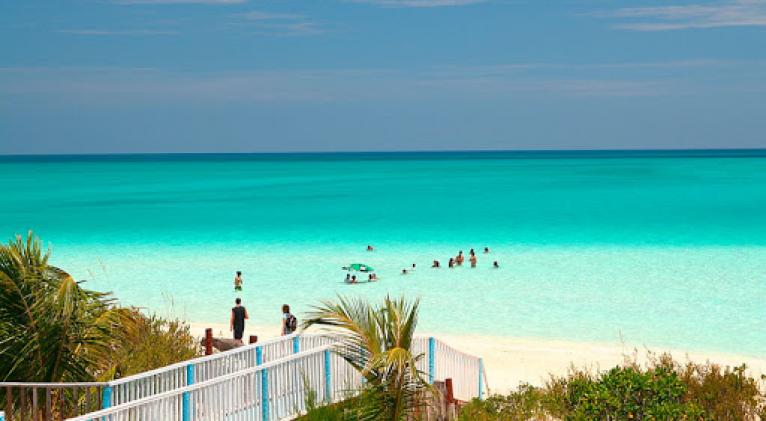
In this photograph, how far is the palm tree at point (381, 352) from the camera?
11.4m

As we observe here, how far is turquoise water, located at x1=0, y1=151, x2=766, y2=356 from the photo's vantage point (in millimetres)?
36156

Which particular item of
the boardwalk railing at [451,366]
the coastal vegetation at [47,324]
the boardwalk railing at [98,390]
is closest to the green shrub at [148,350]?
the coastal vegetation at [47,324]

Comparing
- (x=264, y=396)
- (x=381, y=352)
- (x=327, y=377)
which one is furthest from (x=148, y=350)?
(x=381, y=352)

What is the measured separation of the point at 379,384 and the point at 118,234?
61744 mm

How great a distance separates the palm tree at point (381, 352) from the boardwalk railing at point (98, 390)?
225 centimetres

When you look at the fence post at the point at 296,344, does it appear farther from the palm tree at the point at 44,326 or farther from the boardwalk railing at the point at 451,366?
the palm tree at the point at 44,326

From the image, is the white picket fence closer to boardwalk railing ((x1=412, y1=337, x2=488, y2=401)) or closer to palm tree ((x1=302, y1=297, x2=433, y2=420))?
boardwalk railing ((x1=412, y1=337, x2=488, y2=401))

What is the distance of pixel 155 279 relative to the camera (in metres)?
46.7

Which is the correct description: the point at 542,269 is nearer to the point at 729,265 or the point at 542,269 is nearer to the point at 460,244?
the point at 729,265

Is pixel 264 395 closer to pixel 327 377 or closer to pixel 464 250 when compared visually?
pixel 327 377

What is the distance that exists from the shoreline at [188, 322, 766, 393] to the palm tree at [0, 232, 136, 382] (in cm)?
1043

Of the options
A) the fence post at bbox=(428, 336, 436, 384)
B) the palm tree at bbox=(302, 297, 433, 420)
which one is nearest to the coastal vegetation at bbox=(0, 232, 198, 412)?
the palm tree at bbox=(302, 297, 433, 420)

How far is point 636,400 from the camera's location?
1235 centimetres

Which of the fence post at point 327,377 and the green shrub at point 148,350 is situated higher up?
the green shrub at point 148,350
